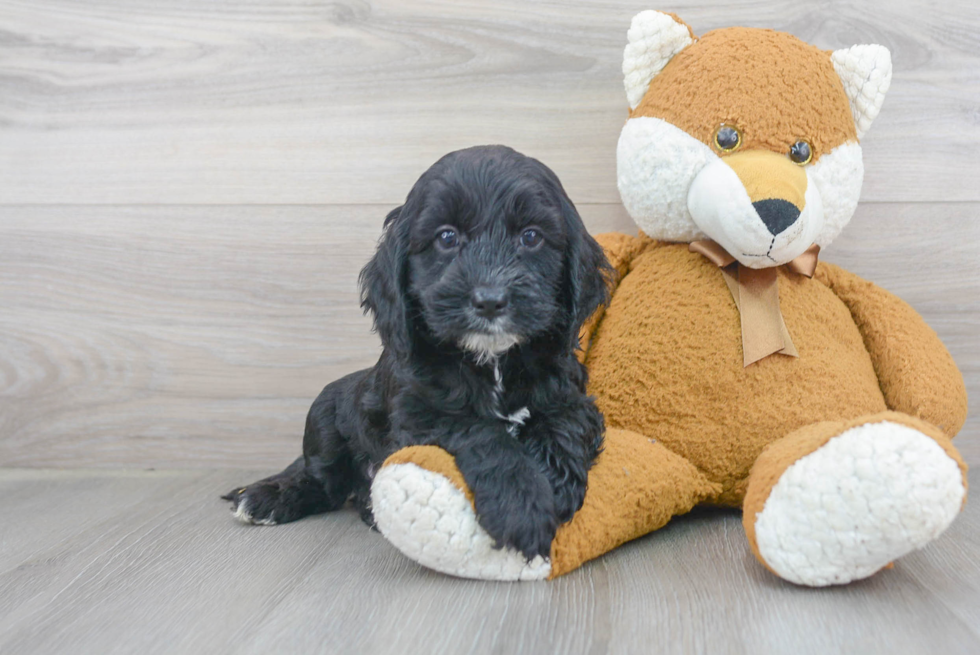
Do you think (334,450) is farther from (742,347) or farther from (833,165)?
(833,165)

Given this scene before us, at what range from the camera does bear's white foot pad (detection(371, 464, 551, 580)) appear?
1.14 metres

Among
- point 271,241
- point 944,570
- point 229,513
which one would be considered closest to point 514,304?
point 944,570

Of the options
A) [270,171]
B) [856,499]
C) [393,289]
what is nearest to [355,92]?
[270,171]

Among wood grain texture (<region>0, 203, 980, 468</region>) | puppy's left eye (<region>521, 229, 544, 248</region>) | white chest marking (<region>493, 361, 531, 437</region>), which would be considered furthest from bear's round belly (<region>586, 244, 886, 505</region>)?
wood grain texture (<region>0, 203, 980, 468</region>)

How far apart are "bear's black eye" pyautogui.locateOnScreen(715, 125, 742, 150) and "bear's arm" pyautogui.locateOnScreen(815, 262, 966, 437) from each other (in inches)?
15.1

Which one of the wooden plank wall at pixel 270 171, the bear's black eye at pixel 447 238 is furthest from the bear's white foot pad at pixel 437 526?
→ the wooden plank wall at pixel 270 171

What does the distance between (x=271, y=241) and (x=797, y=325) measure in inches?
52.0

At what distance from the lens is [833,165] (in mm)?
1501

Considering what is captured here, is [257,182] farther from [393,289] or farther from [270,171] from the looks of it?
[393,289]

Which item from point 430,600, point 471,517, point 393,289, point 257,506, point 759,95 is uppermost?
point 759,95

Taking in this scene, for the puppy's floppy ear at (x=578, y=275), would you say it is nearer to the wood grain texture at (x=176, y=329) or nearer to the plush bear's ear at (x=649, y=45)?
the plush bear's ear at (x=649, y=45)

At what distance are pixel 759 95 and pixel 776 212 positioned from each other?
0.27 meters

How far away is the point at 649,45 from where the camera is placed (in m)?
1.56

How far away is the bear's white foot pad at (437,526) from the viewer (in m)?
1.14
